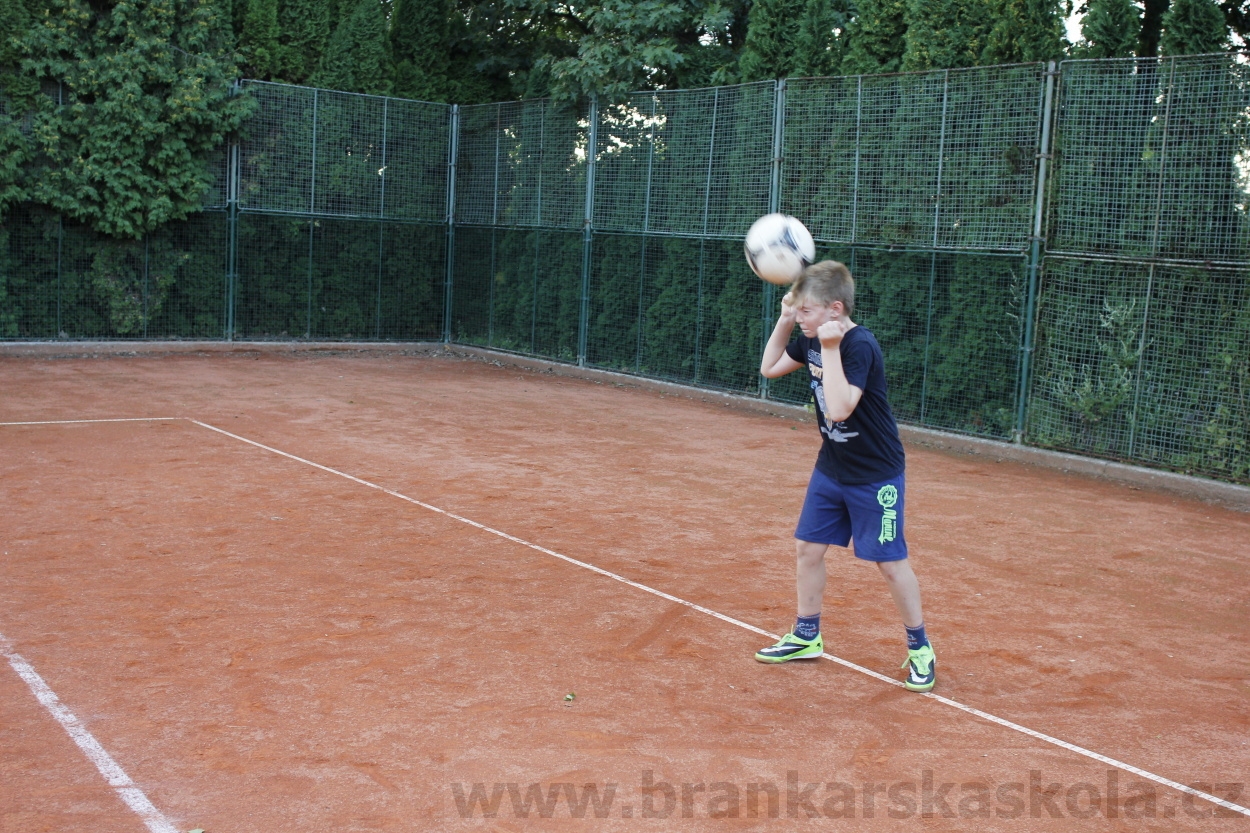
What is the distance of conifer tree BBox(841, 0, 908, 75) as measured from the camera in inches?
566

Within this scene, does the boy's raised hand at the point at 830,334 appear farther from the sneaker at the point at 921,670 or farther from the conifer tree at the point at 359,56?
the conifer tree at the point at 359,56

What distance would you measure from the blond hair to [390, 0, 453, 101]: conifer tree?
57.6ft

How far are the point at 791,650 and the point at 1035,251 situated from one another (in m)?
7.72

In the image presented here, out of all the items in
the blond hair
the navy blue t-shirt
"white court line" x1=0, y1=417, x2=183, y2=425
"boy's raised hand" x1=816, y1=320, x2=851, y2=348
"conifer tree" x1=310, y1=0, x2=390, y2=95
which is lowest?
"white court line" x1=0, y1=417, x2=183, y2=425

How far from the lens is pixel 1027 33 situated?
12.7 m

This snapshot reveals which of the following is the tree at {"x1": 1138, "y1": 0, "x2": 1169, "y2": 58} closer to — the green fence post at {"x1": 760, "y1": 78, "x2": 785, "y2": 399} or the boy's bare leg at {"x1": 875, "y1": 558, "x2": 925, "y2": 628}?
the green fence post at {"x1": 760, "y1": 78, "x2": 785, "y2": 399}

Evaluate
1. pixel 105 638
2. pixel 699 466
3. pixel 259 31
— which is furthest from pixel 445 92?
pixel 105 638

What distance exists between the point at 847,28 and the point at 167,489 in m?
9.93

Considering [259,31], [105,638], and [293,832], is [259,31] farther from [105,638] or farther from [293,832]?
[293,832]

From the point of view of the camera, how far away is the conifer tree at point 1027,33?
12.6 meters

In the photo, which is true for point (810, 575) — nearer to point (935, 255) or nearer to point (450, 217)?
point (935, 255)

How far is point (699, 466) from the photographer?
11023 millimetres

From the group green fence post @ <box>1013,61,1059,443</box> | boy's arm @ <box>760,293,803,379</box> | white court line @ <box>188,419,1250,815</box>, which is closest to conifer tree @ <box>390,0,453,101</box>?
green fence post @ <box>1013,61,1059,443</box>

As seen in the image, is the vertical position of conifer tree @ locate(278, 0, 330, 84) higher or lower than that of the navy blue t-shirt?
higher
